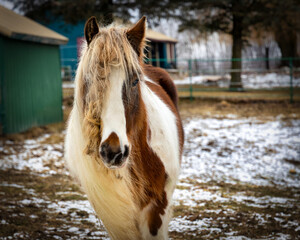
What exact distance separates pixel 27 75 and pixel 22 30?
1131 mm

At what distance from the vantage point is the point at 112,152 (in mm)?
1697

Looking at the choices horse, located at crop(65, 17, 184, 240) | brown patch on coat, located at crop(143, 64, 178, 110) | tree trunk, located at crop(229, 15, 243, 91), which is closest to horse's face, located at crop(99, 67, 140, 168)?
horse, located at crop(65, 17, 184, 240)

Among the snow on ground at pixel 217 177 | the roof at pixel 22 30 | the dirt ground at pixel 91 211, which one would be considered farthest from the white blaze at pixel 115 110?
the roof at pixel 22 30

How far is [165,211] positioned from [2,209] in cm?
218

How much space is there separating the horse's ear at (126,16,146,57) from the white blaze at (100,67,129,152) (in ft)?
0.95

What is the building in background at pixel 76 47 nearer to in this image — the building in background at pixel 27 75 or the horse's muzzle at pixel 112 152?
the building in background at pixel 27 75

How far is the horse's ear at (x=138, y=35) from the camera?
2.05 m

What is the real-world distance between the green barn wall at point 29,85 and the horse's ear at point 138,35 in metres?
6.44

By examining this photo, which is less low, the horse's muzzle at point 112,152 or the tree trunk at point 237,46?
the tree trunk at point 237,46

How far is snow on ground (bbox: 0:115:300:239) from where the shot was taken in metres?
3.46

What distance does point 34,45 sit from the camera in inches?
348

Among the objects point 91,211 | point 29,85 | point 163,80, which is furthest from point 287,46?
point 91,211

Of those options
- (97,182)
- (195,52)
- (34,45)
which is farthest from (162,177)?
(195,52)

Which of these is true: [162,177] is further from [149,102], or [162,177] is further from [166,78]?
[166,78]
